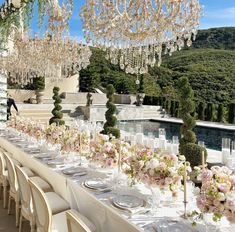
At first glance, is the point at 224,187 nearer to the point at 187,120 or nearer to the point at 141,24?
the point at 141,24

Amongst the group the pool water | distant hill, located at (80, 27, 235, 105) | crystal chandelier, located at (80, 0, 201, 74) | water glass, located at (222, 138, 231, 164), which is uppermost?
distant hill, located at (80, 27, 235, 105)

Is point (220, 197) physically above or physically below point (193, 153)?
above

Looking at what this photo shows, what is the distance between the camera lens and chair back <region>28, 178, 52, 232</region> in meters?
2.69

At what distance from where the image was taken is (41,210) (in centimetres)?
282

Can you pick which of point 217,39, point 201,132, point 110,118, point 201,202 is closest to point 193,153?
point 201,202

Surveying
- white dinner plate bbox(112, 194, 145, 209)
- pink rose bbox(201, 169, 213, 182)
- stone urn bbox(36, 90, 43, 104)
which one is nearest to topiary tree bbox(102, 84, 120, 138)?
white dinner plate bbox(112, 194, 145, 209)

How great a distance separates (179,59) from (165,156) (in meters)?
29.2

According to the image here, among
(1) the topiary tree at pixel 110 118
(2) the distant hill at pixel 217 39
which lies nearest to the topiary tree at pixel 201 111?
(1) the topiary tree at pixel 110 118

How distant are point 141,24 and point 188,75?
83.7 feet

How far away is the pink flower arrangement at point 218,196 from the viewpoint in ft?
5.91

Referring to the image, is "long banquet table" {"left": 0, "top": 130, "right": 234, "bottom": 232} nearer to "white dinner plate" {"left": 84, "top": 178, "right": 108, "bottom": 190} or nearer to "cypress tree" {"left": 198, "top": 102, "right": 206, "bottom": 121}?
"white dinner plate" {"left": 84, "top": 178, "right": 108, "bottom": 190}

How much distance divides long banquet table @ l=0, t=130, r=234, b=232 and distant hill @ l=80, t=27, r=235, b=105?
21862 mm

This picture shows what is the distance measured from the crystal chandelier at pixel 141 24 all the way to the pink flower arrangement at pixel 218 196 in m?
1.65

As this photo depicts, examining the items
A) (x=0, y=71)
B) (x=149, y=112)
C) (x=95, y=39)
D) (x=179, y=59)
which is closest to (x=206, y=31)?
(x=179, y=59)
